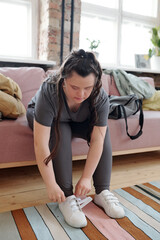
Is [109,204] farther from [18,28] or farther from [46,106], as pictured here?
[18,28]

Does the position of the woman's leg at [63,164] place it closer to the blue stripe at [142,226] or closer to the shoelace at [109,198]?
the shoelace at [109,198]

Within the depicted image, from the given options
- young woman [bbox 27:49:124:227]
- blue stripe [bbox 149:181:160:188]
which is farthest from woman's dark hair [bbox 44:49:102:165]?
blue stripe [bbox 149:181:160:188]

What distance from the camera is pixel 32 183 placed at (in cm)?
133

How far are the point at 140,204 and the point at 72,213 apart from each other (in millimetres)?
378

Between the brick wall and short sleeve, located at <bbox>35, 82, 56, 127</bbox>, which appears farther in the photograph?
the brick wall

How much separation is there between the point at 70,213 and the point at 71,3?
6.95 ft

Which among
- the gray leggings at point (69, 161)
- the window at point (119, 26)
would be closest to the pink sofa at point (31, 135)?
the gray leggings at point (69, 161)

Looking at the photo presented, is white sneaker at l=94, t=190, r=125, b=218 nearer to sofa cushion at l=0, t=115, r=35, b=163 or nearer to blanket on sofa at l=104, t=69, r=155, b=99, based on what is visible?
sofa cushion at l=0, t=115, r=35, b=163

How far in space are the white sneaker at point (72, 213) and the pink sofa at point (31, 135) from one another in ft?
1.26

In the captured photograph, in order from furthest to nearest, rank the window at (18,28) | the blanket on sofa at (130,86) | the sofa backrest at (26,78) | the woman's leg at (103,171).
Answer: the window at (18,28) < the blanket on sofa at (130,86) < the sofa backrest at (26,78) < the woman's leg at (103,171)

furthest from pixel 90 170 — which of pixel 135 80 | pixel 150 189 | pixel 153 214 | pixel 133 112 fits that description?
pixel 135 80

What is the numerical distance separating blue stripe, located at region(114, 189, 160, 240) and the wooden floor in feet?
0.93

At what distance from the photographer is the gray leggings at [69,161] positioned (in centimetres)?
98

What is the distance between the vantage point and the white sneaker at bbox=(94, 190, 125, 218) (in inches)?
38.5
